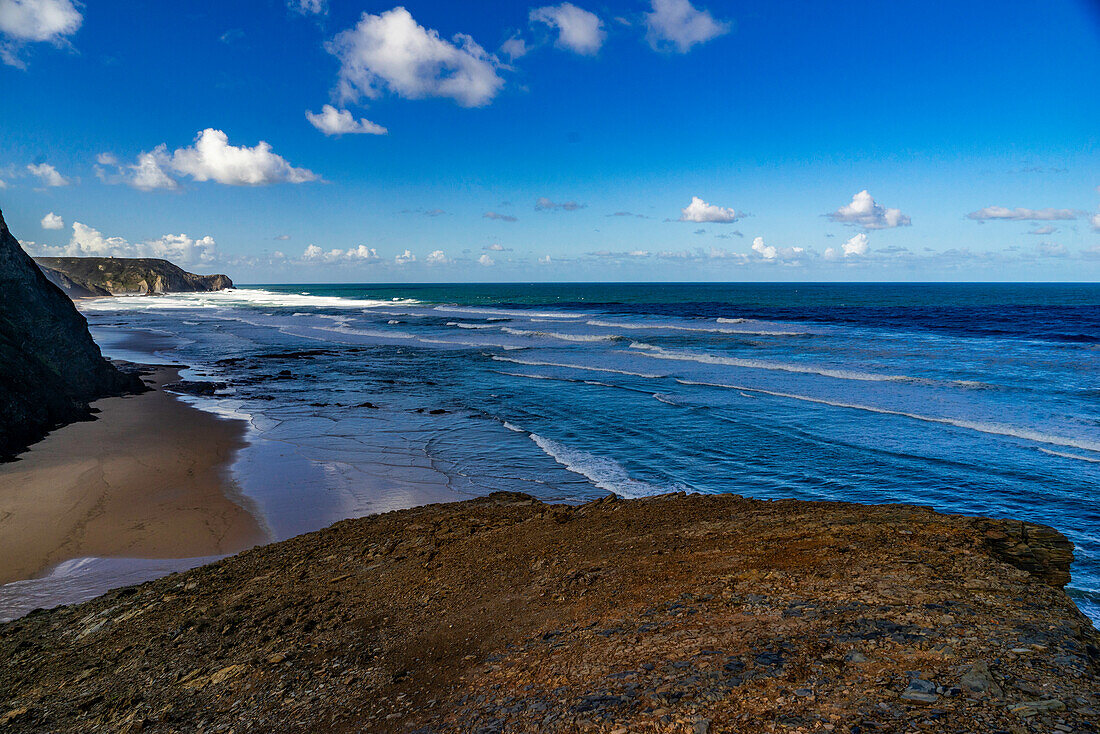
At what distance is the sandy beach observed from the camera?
27.5 feet

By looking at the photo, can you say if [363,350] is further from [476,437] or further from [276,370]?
[476,437]

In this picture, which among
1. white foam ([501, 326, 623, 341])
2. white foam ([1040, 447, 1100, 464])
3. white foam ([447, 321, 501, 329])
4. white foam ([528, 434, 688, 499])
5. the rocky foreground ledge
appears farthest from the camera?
white foam ([447, 321, 501, 329])

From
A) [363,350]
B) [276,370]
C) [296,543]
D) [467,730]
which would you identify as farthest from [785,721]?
[363,350]

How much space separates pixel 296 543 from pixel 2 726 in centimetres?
337

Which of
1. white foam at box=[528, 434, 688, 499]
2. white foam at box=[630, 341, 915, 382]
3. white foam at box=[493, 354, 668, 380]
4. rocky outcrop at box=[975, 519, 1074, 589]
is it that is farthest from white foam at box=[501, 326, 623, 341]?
rocky outcrop at box=[975, 519, 1074, 589]

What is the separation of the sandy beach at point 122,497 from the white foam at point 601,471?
20.2ft

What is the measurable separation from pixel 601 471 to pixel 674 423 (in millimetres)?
4703

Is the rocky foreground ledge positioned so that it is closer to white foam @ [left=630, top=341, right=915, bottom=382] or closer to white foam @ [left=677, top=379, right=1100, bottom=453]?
white foam @ [left=677, top=379, right=1100, bottom=453]

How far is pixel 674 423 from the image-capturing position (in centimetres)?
1631

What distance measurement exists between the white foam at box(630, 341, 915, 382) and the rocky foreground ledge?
19.0 metres

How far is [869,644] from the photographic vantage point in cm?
411

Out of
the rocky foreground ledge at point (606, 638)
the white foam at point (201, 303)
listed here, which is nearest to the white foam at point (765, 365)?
the rocky foreground ledge at point (606, 638)

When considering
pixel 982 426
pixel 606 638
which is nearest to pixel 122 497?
pixel 606 638

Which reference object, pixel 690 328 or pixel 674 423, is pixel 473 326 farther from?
pixel 674 423
